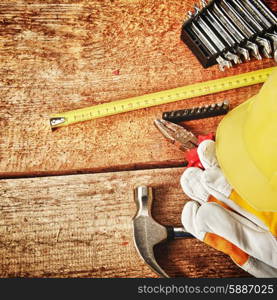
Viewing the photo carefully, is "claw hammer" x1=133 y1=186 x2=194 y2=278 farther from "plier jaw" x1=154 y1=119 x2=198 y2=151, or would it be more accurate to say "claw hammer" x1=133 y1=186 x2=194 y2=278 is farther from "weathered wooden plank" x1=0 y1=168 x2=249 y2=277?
"plier jaw" x1=154 y1=119 x2=198 y2=151

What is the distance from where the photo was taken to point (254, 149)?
2.28ft

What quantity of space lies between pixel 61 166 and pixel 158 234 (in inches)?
11.0

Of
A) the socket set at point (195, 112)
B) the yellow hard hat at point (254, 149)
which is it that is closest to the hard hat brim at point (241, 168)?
the yellow hard hat at point (254, 149)

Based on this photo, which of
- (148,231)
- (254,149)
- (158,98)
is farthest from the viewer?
(158,98)

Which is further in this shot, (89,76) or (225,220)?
(89,76)

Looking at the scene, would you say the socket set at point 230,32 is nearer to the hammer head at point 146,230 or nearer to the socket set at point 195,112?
the socket set at point 195,112

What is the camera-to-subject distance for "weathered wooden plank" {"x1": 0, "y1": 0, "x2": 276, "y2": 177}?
900mm

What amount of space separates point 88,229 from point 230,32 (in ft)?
1.97

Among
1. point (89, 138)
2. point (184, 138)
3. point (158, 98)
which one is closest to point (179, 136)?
point (184, 138)

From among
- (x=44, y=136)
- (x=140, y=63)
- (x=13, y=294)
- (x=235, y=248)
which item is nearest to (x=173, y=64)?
(x=140, y=63)

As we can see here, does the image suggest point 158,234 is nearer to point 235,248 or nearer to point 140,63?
point 235,248

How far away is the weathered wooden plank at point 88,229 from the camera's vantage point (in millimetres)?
834

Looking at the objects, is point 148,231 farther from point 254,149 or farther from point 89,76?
point 89,76

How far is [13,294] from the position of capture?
0.81 metres
